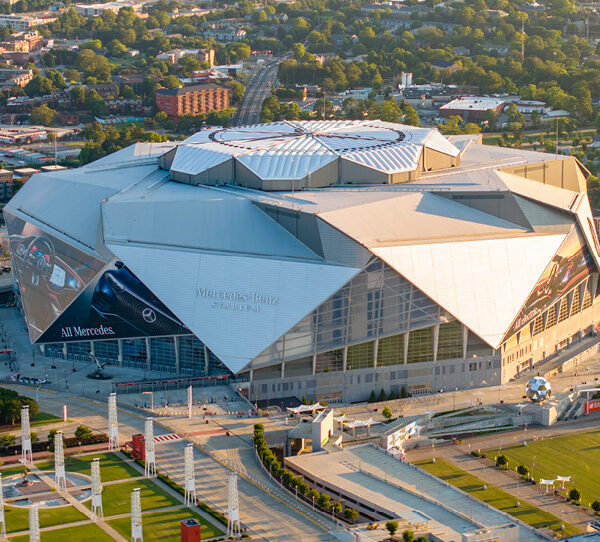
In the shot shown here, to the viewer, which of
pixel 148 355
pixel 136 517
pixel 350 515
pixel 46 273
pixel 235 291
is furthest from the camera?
pixel 46 273

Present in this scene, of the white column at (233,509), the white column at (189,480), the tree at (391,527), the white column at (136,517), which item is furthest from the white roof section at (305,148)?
the white column at (136,517)

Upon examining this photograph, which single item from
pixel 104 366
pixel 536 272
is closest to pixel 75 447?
pixel 104 366

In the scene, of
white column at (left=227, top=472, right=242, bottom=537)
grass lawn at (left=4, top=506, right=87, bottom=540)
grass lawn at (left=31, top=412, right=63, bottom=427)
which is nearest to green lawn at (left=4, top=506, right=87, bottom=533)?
grass lawn at (left=4, top=506, right=87, bottom=540)

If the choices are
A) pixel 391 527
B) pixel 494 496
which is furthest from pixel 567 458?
pixel 391 527

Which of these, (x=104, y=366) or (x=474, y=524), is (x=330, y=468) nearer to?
(x=474, y=524)

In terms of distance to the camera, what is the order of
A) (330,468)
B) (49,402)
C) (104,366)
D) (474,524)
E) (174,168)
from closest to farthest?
1. (474,524)
2. (330,468)
3. (49,402)
4. (104,366)
5. (174,168)

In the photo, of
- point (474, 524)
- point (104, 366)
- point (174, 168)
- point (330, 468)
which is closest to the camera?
point (474, 524)

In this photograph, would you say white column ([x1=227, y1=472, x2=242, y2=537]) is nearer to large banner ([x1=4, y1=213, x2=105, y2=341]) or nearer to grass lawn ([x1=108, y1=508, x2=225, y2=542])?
grass lawn ([x1=108, y1=508, x2=225, y2=542])

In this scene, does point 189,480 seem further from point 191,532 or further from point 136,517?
point 191,532
